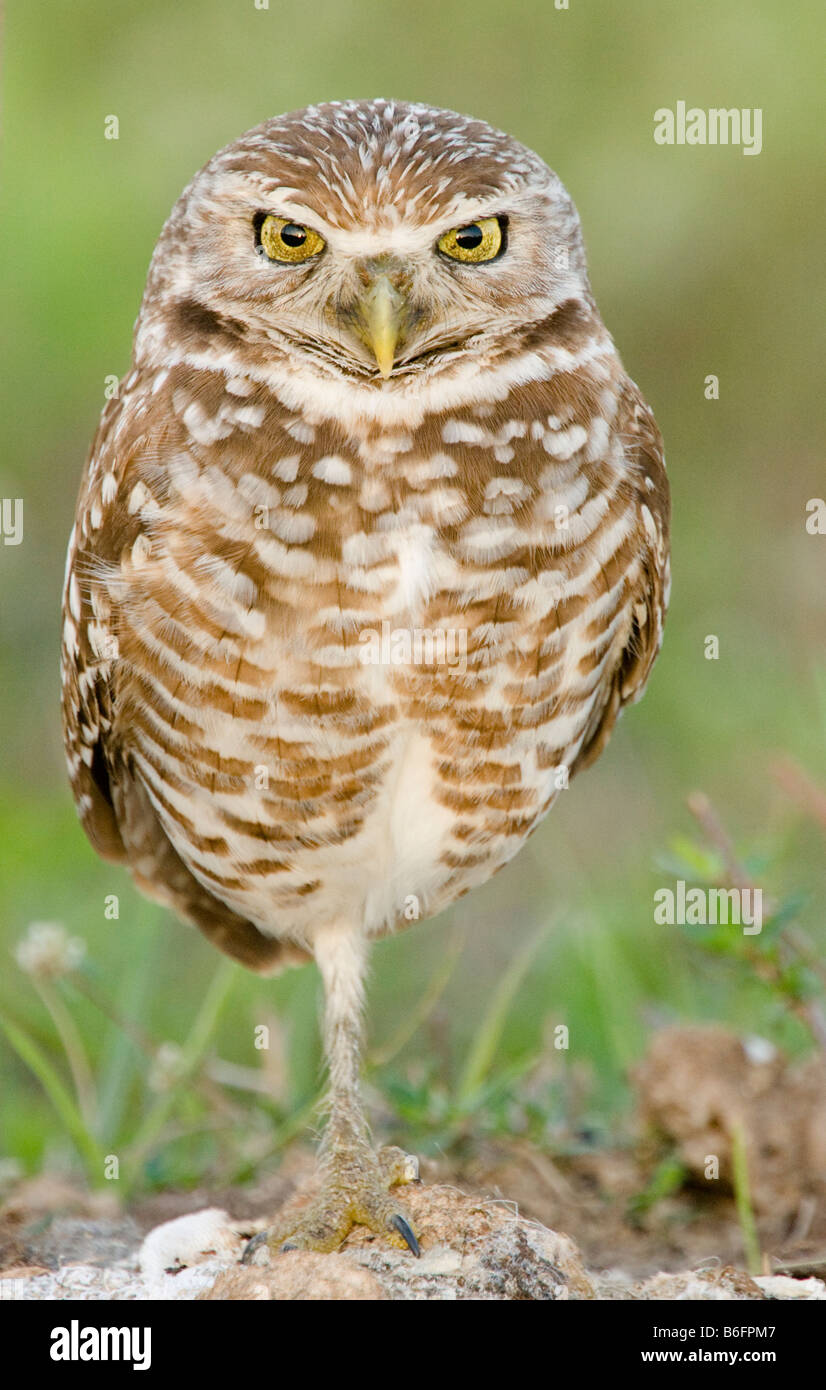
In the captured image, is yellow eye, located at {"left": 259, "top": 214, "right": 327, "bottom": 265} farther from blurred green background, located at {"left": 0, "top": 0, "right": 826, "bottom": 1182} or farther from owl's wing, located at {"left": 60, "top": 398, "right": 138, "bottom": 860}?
blurred green background, located at {"left": 0, "top": 0, "right": 826, "bottom": 1182}

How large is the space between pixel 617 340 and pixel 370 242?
3371 millimetres

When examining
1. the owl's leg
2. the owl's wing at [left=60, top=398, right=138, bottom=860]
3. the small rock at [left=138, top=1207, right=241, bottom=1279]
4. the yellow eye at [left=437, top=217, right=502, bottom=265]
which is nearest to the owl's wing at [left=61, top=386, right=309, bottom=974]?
the owl's wing at [left=60, top=398, right=138, bottom=860]

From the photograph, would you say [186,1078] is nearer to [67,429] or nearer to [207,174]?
[207,174]

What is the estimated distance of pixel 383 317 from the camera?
2.33m

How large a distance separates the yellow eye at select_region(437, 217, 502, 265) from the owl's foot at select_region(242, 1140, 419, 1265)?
1532 mm

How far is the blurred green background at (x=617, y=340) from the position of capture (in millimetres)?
4332

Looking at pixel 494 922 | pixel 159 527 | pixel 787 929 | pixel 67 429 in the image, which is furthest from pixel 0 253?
pixel 787 929

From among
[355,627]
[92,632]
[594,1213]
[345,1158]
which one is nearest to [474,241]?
→ [355,627]

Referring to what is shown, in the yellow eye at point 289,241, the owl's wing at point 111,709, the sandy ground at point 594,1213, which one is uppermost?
the yellow eye at point 289,241

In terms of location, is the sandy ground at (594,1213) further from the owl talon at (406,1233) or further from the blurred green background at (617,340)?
the blurred green background at (617,340)

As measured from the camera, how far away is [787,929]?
3139 millimetres

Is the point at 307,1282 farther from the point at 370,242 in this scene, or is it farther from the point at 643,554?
the point at 370,242

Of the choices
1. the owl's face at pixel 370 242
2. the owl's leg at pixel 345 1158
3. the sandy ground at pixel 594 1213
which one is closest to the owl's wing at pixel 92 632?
the owl's face at pixel 370 242
